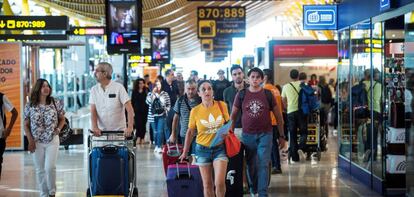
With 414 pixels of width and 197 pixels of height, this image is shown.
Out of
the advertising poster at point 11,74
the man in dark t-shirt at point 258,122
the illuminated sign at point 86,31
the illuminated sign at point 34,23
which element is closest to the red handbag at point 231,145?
the man in dark t-shirt at point 258,122

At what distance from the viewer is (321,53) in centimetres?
2630

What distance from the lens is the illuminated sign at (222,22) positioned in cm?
3219

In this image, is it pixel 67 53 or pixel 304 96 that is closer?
pixel 304 96

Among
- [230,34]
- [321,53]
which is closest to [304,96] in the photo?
[321,53]

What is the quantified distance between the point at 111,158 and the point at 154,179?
12.9 ft

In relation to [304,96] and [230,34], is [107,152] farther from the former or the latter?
[230,34]

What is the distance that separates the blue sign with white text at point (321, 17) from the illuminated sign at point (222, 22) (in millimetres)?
16869

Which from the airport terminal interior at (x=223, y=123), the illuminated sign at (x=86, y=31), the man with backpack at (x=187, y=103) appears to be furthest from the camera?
the illuminated sign at (x=86, y=31)

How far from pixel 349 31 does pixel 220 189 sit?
5.53 metres

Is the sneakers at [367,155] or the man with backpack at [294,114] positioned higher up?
the man with backpack at [294,114]

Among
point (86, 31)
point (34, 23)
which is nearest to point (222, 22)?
point (86, 31)

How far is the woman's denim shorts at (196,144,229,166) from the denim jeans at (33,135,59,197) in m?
2.15

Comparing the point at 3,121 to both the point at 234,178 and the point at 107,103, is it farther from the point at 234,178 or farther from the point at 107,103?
the point at 234,178

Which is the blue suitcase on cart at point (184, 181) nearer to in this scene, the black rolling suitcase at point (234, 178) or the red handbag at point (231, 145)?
the red handbag at point (231, 145)
